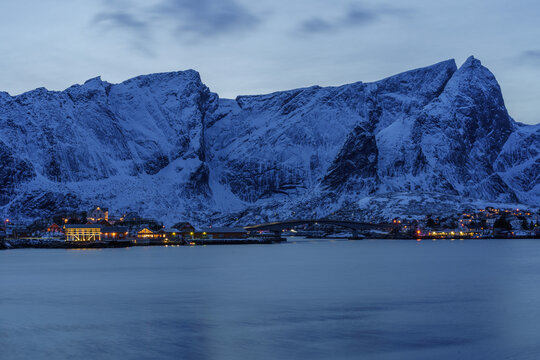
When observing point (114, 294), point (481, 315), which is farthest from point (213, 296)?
point (481, 315)

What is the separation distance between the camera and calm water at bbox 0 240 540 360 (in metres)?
35.8

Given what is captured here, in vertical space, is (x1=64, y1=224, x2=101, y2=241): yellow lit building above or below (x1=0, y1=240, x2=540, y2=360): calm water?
above

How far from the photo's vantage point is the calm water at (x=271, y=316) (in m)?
35.8

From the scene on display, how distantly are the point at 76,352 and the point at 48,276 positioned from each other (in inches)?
1866

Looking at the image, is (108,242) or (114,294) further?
(108,242)

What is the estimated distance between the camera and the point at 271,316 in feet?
153

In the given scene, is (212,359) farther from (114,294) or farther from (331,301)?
(114,294)

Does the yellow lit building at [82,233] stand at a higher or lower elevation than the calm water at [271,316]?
higher

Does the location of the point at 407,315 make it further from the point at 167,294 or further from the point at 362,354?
the point at 167,294

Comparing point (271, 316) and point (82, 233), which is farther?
point (82, 233)

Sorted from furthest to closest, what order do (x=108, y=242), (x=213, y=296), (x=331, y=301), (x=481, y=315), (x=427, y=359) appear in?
(x=108, y=242)
(x=213, y=296)
(x=331, y=301)
(x=481, y=315)
(x=427, y=359)

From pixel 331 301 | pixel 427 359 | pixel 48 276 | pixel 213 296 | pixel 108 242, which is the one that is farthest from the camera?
pixel 108 242

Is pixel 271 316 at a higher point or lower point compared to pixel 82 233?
lower

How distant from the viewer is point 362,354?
34.6m
